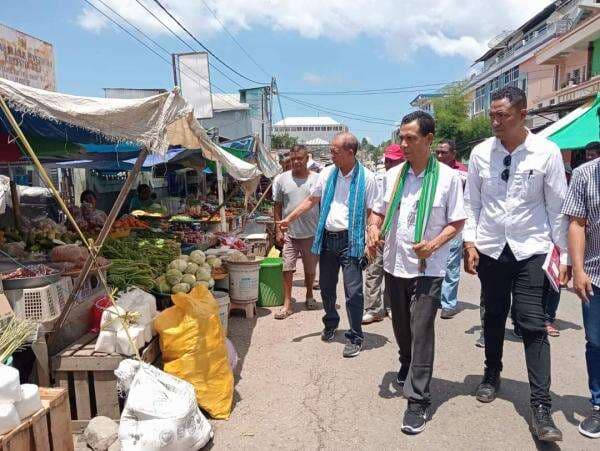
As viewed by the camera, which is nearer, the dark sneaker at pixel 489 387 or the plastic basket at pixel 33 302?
the plastic basket at pixel 33 302

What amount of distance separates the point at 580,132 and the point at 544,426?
17.0 feet

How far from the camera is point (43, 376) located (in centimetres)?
316

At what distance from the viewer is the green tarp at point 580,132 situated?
252 inches

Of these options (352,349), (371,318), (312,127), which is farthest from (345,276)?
(312,127)

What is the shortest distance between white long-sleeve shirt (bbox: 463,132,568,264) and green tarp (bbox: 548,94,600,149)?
4.11 metres

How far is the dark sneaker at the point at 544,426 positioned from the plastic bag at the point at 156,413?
2114 mm

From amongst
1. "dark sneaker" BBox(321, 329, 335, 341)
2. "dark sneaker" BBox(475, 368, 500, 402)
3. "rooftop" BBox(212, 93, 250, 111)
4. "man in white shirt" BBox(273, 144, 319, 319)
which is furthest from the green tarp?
"rooftop" BBox(212, 93, 250, 111)

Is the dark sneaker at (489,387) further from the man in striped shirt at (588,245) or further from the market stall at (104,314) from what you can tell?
the market stall at (104,314)

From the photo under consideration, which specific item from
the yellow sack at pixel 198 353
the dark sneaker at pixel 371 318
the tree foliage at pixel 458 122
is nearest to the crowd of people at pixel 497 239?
the yellow sack at pixel 198 353

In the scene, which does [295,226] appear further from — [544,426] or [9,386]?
[9,386]

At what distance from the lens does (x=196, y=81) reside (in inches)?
407

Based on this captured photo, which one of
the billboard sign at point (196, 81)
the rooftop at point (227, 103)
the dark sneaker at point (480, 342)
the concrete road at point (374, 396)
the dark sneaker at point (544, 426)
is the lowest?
the concrete road at point (374, 396)

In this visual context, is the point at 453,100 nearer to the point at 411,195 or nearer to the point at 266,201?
the point at 266,201

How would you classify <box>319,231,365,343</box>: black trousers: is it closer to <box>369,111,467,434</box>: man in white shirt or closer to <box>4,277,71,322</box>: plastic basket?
<box>369,111,467,434</box>: man in white shirt
